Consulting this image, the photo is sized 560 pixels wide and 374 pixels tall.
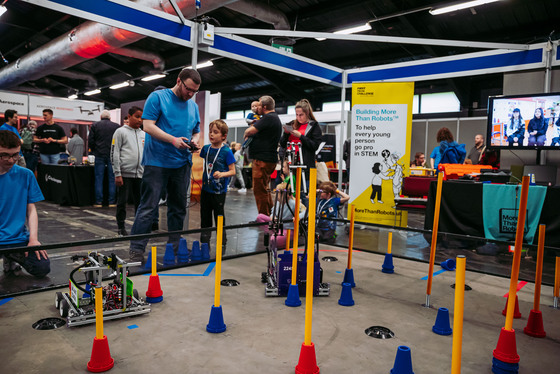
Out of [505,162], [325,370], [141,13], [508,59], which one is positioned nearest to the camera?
[325,370]

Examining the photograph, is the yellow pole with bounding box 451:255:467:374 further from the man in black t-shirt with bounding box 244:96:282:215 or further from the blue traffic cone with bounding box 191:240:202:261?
the man in black t-shirt with bounding box 244:96:282:215

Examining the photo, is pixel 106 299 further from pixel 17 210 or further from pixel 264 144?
pixel 264 144

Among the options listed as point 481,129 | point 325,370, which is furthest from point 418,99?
point 325,370

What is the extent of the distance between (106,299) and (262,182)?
214 cm

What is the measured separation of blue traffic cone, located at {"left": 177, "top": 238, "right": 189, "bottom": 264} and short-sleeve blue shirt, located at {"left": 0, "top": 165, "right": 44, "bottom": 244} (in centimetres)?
109

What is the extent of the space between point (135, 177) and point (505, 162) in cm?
474

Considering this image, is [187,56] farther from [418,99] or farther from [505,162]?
[505,162]

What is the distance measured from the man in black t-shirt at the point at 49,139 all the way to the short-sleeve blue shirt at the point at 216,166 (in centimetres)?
500

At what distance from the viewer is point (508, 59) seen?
4.84 m

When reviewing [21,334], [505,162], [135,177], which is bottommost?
[21,334]

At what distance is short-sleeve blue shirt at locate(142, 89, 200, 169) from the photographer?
9.76ft

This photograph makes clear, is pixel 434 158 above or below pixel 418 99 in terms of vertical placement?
below

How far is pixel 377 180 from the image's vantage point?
5.22 meters

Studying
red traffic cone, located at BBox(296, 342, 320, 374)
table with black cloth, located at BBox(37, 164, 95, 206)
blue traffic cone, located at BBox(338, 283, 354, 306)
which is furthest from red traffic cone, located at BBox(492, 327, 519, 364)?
table with black cloth, located at BBox(37, 164, 95, 206)
